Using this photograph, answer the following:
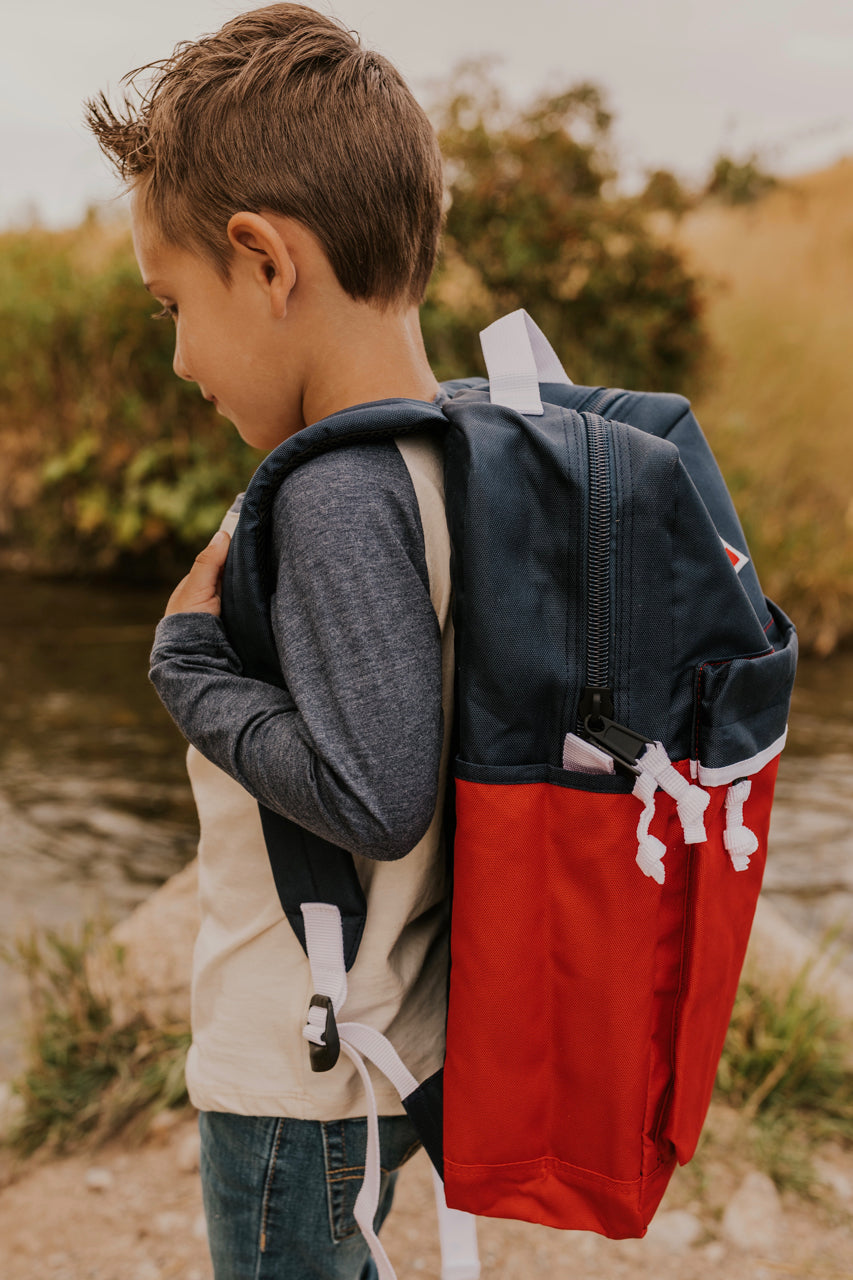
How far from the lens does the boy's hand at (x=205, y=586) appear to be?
121cm

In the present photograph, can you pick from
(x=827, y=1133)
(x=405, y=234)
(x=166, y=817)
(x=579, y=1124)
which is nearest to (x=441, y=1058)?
(x=579, y=1124)

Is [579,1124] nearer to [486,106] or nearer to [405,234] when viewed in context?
[405,234]

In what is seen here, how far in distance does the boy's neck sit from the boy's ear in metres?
0.08

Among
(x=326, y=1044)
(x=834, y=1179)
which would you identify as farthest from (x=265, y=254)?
(x=834, y=1179)

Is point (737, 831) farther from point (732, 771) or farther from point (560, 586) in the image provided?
point (560, 586)

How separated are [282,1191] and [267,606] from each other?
0.71 metres

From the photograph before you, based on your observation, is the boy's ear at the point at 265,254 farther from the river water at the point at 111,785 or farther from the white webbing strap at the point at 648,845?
the river water at the point at 111,785

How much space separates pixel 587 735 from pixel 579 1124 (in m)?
0.44

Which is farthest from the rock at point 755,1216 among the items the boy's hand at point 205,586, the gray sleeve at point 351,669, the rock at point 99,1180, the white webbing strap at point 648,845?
the boy's hand at point 205,586

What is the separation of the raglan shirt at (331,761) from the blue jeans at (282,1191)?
0.12 ft

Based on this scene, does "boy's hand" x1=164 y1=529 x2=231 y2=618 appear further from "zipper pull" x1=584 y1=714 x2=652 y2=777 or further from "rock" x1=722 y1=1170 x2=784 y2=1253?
"rock" x1=722 y1=1170 x2=784 y2=1253

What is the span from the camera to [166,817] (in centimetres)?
476

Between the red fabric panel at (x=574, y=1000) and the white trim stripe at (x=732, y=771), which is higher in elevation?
the white trim stripe at (x=732, y=771)

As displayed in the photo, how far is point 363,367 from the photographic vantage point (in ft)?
3.87
